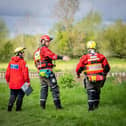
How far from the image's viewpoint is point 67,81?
34.2 feet

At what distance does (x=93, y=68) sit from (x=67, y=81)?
4.05 m

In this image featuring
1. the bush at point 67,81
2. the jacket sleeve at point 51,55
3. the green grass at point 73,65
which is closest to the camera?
the jacket sleeve at point 51,55

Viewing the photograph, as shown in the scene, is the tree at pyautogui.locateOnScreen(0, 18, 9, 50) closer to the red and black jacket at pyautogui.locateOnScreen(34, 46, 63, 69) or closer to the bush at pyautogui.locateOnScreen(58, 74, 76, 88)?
the bush at pyautogui.locateOnScreen(58, 74, 76, 88)

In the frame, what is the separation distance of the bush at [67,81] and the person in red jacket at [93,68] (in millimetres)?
3838

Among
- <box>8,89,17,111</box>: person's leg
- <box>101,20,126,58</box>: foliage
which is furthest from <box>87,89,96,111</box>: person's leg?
<box>101,20,126,58</box>: foliage

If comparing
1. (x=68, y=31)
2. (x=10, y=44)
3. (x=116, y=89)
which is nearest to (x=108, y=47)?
(x=116, y=89)

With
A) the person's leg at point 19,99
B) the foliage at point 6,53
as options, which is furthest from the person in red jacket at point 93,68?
the foliage at point 6,53

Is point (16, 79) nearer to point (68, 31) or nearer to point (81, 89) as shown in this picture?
point (81, 89)

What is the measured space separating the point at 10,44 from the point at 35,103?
369 centimetres

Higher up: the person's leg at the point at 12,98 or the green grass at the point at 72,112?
the person's leg at the point at 12,98

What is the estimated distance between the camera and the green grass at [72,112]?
5.51 metres

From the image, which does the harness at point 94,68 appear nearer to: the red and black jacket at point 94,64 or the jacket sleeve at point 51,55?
the red and black jacket at point 94,64

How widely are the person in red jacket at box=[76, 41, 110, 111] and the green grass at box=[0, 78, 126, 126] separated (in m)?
0.32

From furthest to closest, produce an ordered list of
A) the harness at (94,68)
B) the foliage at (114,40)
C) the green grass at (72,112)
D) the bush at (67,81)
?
the bush at (67,81) < the foliage at (114,40) < the harness at (94,68) < the green grass at (72,112)
